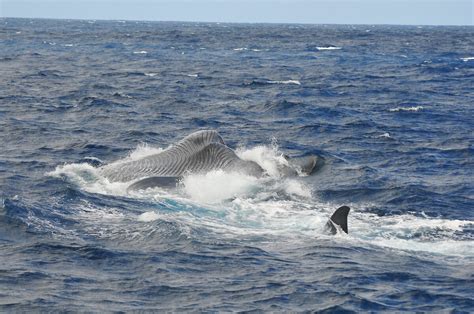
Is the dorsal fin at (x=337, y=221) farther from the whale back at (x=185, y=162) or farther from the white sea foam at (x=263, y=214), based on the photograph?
the whale back at (x=185, y=162)

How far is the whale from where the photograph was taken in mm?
29922

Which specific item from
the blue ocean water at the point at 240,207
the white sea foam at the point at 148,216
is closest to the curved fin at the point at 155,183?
the blue ocean water at the point at 240,207

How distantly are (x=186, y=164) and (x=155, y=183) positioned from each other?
171 cm

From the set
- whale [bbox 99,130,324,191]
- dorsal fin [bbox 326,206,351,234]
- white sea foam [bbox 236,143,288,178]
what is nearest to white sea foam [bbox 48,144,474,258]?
white sea foam [bbox 236,143,288,178]

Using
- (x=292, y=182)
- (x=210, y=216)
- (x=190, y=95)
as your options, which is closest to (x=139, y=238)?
(x=210, y=216)

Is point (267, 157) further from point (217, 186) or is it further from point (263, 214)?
point (263, 214)

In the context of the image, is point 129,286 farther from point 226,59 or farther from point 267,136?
point 226,59

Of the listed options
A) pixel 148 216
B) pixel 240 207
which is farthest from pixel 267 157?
pixel 148 216

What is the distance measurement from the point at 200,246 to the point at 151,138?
1798cm

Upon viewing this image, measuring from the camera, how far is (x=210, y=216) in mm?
25531

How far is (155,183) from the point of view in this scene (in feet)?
94.9

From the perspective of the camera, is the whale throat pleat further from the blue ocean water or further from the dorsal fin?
the dorsal fin

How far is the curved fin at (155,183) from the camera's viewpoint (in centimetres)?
2859

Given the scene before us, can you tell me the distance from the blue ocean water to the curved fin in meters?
0.38
